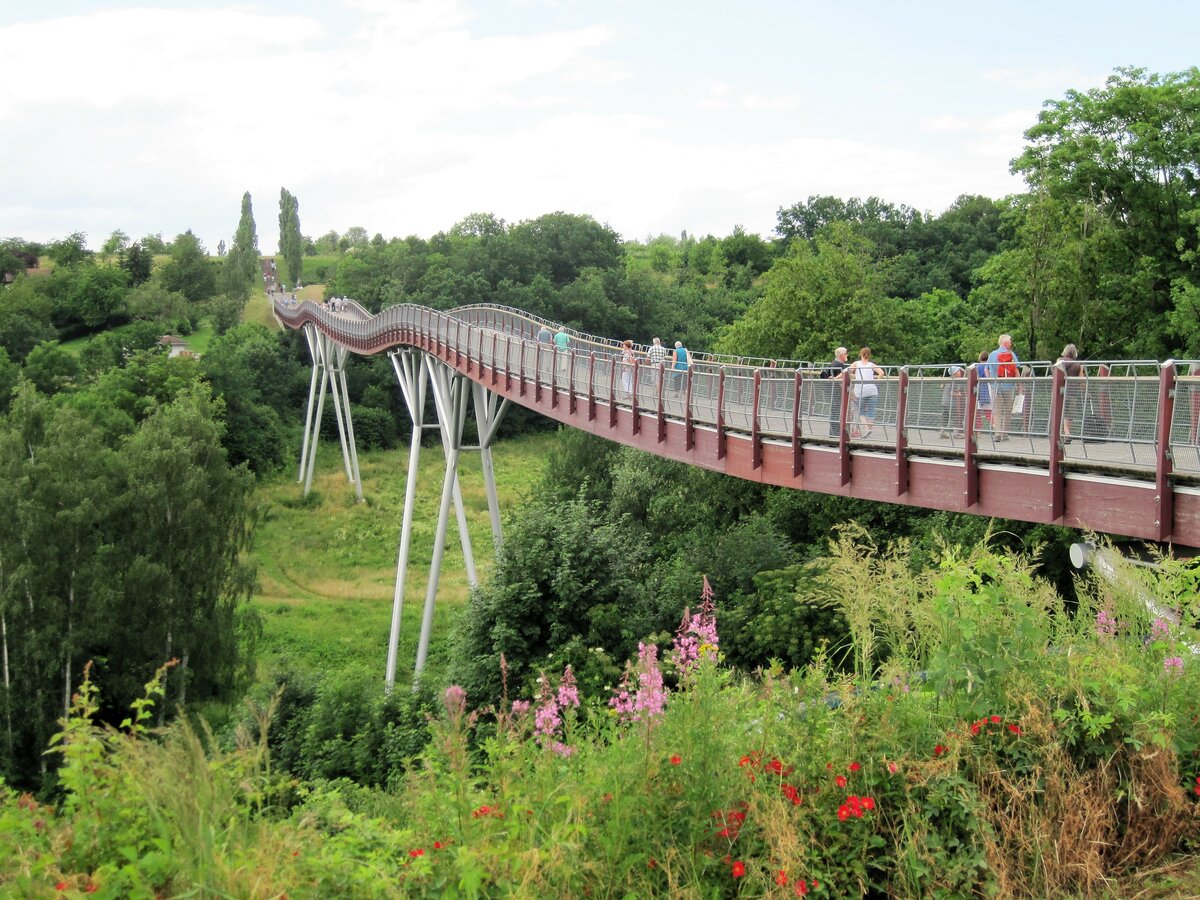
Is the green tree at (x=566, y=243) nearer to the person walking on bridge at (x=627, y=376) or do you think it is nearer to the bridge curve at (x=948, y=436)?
the bridge curve at (x=948, y=436)

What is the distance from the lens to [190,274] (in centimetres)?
8425

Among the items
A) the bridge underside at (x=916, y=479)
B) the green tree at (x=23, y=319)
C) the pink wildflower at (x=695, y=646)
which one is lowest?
the pink wildflower at (x=695, y=646)

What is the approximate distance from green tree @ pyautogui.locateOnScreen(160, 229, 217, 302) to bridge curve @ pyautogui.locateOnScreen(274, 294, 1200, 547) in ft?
233

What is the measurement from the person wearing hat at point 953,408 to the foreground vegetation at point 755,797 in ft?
13.9

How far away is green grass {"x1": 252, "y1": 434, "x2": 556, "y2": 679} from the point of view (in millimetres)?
31078

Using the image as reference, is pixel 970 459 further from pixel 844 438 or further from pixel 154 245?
pixel 154 245

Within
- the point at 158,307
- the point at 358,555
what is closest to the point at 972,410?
the point at 358,555

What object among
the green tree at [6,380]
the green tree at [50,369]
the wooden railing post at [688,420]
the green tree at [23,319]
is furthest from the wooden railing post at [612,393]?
the green tree at [23,319]

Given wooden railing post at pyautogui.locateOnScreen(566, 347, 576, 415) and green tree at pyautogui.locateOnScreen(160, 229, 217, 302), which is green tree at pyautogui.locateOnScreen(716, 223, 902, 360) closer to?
wooden railing post at pyautogui.locateOnScreen(566, 347, 576, 415)

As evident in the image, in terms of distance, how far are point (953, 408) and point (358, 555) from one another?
34.2m

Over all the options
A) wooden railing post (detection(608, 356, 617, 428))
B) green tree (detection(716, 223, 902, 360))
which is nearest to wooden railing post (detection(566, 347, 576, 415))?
wooden railing post (detection(608, 356, 617, 428))

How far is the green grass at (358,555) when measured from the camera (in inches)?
1224

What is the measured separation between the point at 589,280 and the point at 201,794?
66.1m

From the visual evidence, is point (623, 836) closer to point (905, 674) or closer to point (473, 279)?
point (905, 674)
